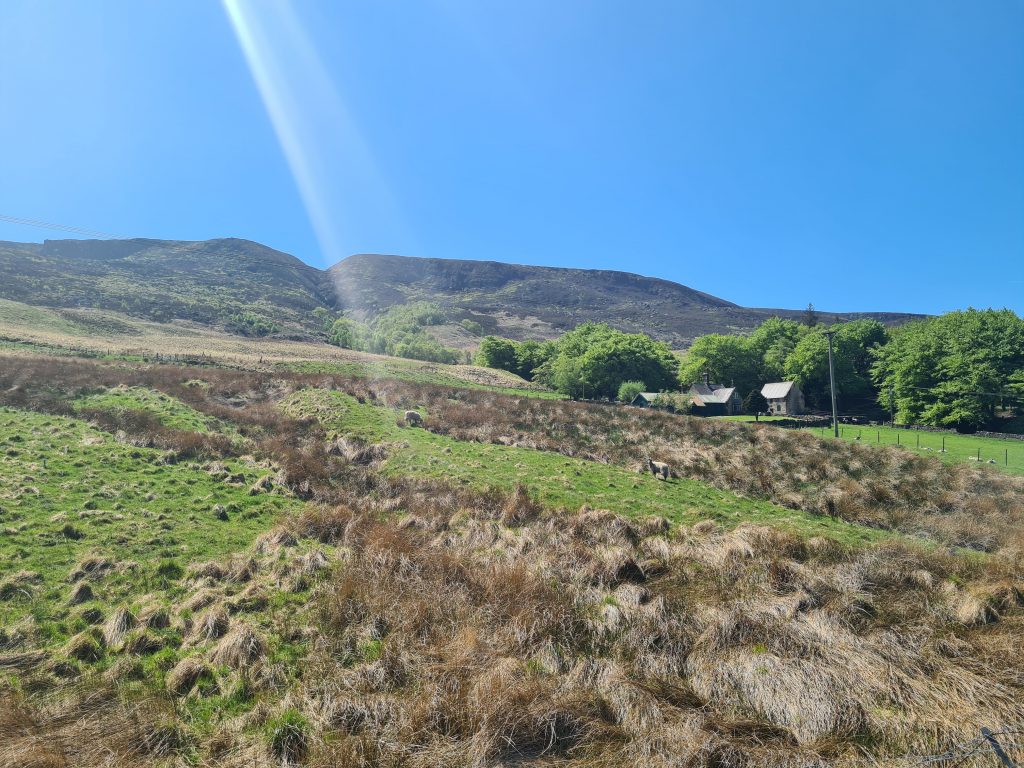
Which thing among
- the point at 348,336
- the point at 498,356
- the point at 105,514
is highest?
the point at 348,336

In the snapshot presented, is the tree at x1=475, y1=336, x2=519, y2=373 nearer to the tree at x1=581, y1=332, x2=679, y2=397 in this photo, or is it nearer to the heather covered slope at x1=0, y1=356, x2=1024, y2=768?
the tree at x1=581, y1=332, x2=679, y2=397

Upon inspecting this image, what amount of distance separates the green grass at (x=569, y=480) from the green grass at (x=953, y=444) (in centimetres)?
1734

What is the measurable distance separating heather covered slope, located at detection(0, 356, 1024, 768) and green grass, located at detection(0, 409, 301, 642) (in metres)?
0.09

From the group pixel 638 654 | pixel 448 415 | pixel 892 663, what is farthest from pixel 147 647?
pixel 448 415

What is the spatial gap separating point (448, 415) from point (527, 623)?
23.1 meters

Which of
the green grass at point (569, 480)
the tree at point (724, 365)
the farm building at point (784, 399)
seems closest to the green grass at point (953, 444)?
the farm building at point (784, 399)

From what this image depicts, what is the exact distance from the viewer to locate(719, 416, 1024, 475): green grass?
94.9 feet

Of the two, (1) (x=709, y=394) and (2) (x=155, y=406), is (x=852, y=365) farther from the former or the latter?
(2) (x=155, y=406)

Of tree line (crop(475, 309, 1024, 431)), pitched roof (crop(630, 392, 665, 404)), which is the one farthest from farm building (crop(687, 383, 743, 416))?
pitched roof (crop(630, 392, 665, 404))

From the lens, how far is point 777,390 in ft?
224

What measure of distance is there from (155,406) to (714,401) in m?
68.2

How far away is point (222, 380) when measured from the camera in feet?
115

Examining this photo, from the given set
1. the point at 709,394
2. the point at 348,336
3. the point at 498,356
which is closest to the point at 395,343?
the point at 348,336

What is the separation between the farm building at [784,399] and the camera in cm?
6688
